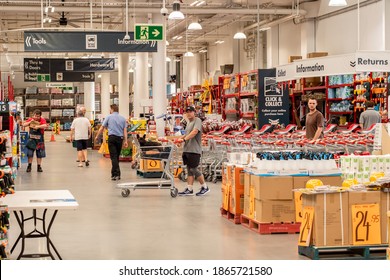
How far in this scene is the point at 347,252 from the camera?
8.50 m

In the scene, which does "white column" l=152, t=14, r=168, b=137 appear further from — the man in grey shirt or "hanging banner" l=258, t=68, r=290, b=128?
the man in grey shirt

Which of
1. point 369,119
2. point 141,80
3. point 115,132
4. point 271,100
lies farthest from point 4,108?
point 141,80

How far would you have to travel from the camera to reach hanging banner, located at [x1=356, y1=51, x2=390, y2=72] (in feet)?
51.1

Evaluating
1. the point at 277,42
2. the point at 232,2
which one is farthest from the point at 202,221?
the point at 277,42

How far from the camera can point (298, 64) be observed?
60.2ft

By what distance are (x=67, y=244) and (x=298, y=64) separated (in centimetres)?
1038

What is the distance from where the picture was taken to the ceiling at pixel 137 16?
2416 centimetres

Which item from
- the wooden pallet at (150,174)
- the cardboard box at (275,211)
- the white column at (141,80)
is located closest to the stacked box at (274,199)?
the cardboard box at (275,211)

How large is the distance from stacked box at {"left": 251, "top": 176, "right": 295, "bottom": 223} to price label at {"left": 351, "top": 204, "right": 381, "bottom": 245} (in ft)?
5.29

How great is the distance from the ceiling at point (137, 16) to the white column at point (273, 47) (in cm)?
61

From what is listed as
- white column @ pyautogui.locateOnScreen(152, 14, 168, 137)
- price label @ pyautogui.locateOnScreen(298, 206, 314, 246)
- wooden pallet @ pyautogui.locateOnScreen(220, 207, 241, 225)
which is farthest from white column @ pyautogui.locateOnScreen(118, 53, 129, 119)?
price label @ pyautogui.locateOnScreen(298, 206, 314, 246)

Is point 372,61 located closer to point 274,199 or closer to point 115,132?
point 115,132

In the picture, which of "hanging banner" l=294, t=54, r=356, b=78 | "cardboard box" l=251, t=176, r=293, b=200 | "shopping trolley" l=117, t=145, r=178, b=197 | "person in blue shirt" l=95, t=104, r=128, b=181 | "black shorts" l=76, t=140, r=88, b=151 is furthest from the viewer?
"black shorts" l=76, t=140, r=88, b=151

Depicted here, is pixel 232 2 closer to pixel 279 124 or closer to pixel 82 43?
pixel 279 124
